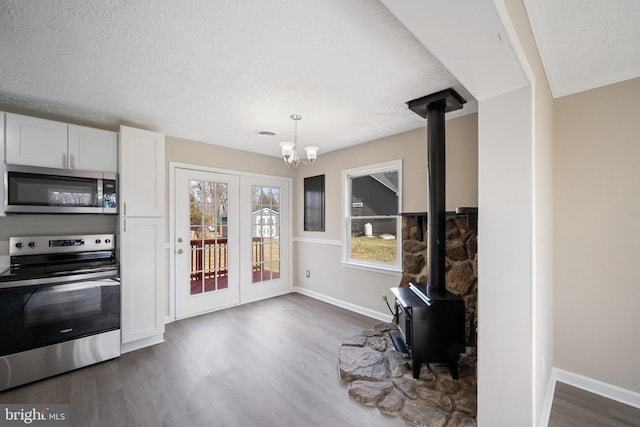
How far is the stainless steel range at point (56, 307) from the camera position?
2.18 meters

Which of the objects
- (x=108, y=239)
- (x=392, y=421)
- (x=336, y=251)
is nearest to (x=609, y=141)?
(x=392, y=421)

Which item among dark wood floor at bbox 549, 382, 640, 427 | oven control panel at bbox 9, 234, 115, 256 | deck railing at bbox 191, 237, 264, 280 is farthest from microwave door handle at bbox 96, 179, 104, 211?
dark wood floor at bbox 549, 382, 640, 427

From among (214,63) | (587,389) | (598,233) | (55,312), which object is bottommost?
(587,389)

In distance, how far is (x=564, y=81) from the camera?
2135 mm

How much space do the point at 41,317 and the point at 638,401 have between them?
A: 4.91 m

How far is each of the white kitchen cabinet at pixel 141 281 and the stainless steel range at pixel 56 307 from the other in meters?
0.10

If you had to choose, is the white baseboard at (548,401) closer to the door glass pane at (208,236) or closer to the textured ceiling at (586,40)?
the textured ceiling at (586,40)

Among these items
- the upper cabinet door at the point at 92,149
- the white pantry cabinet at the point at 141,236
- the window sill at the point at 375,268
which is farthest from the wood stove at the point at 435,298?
the upper cabinet door at the point at 92,149

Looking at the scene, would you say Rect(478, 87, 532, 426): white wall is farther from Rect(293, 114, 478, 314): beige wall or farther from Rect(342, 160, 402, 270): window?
Rect(342, 160, 402, 270): window

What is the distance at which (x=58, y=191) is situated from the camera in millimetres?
2588

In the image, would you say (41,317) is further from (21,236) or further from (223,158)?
(223,158)

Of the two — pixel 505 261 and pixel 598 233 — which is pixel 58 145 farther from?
pixel 598 233

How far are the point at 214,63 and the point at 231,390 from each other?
256cm

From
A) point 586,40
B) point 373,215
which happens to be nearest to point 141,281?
point 373,215
